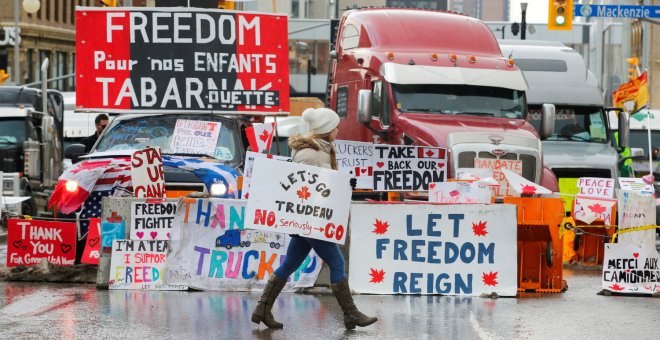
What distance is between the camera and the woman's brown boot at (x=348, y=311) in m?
11.3

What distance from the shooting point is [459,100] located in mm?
22078

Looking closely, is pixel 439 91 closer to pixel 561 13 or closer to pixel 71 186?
pixel 71 186

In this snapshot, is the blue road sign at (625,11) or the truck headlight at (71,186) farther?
the blue road sign at (625,11)

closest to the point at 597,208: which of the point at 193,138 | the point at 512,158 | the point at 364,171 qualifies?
the point at 364,171

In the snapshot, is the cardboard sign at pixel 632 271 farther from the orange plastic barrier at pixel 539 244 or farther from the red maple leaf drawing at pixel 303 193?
the red maple leaf drawing at pixel 303 193

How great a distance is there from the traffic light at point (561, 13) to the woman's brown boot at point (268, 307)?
2196 cm

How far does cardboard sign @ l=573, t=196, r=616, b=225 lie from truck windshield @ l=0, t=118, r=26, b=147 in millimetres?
13524

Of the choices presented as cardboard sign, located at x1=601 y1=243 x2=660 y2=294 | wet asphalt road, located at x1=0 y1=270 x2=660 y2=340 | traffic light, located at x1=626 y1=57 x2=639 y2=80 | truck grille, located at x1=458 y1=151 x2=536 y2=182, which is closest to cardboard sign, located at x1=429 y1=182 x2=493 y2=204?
wet asphalt road, located at x1=0 y1=270 x2=660 y2=340

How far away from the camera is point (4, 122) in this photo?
1065 inches

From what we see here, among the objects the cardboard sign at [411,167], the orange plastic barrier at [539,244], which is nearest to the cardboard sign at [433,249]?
the orange plastic barrier at [539,244]

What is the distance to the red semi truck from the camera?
20.2 m

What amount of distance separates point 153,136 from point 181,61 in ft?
6.99

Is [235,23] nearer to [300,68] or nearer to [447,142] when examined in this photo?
[447,142]

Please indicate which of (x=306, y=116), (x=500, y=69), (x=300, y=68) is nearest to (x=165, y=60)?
(x=500, y=69)
